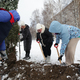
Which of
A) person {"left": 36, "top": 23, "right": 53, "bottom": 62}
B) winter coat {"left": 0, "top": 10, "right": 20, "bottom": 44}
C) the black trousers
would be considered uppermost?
winter coat {"left": 0, "top": 10, "right": 20, "bottom": 44}

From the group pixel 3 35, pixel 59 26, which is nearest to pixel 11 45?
pixel 3 35

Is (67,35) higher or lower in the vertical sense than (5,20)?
lower

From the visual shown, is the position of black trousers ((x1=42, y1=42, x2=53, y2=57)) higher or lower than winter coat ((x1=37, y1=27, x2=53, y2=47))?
lower

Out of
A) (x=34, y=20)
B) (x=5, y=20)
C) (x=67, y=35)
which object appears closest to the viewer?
(x=5, y=20)

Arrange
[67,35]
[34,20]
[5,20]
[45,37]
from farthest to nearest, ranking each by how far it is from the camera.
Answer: [34,20], [45,37], [67,35], [5,20]

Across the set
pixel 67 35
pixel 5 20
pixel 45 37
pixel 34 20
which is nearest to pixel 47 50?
pixel 45 37

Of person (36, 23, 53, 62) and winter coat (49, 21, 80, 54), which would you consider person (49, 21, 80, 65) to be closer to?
winter coat (49, 21, 80, 54)

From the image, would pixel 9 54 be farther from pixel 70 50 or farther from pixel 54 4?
pixel 54 4

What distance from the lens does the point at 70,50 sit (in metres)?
3.12

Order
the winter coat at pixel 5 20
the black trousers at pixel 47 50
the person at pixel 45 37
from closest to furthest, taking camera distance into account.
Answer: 1. the winter coat at pixel 5 20
2. the person at pixel 45 37
3. the black trousers at pixel 47 50

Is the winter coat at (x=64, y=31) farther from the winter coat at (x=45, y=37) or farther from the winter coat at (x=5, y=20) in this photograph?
the winter coat at (x=5, y=20)

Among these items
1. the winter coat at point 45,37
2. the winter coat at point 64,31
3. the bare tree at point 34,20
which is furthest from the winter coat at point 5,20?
the bare tree at point 34,20

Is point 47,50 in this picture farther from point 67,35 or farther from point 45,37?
point 67,35

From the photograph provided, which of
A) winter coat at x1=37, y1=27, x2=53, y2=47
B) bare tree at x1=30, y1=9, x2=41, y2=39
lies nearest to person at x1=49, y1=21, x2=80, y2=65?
winter coat at x1=37, y1=27, x2=53, y2=47
